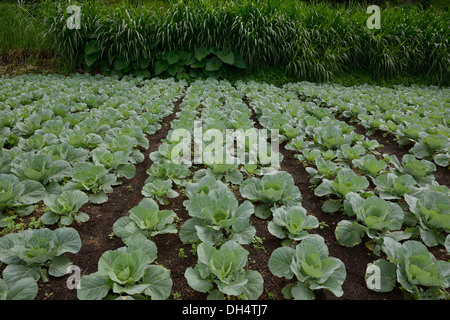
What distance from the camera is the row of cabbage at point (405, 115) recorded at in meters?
2.87

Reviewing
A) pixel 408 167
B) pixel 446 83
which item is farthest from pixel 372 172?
pixel 446 83

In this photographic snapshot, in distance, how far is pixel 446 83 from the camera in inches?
275

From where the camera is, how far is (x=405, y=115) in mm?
3697

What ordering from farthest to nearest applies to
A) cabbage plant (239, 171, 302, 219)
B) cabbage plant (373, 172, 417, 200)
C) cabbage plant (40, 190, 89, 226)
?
cabbage plant (373, 172, 417, 200) → cabbage plant (239, 171, 302, 219) → cabbage plant (40, 190, 89, 226)

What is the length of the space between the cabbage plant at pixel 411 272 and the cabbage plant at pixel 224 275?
0.65 metres

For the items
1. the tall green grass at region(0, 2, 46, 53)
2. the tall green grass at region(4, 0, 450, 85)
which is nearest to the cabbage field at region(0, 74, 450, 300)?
the tall green grass at region(4, 0, 450, 85)

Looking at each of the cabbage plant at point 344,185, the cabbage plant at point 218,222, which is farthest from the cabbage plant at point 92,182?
the cabbage plant at point 344,185

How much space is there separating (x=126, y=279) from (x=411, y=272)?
55.5 inches

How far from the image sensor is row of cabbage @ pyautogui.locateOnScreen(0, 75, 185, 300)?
140cm

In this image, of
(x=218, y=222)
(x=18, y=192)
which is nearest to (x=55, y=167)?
(x=18, y=192)

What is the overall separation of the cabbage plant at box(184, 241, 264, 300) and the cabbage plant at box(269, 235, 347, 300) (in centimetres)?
15

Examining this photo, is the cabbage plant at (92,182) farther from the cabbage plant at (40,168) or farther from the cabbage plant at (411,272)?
the cabbage plant at (411,272)

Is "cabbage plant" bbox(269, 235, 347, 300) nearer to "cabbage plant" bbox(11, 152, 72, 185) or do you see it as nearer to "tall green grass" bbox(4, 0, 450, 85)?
"cabbage plant" bbox(11, 152, 72, 185)
